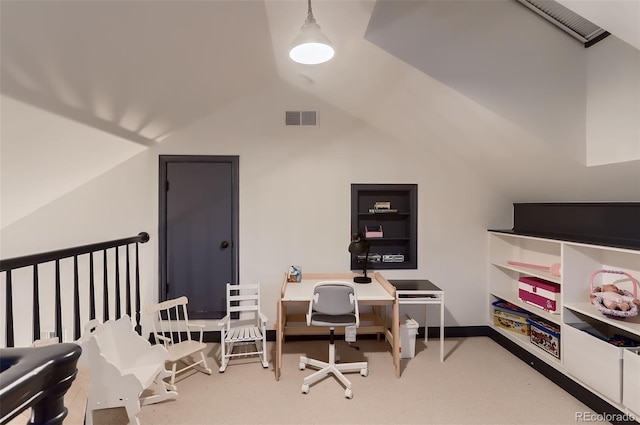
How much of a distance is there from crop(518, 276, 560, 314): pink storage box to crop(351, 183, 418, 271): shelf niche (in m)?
1.05

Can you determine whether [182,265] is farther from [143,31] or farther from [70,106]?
[143,31]

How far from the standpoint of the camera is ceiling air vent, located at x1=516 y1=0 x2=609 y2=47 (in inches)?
82.1

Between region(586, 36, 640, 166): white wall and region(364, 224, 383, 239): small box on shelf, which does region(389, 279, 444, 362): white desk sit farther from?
region(586, 36, 640, 166): white wall

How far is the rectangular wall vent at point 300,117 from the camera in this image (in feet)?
11.4

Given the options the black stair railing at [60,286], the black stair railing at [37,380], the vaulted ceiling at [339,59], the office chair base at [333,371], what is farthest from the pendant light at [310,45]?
the office chair base at [333,371]

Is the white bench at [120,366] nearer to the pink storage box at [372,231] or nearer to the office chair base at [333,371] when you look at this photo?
the office chair base at [333,371]

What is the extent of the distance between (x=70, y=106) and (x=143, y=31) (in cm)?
78

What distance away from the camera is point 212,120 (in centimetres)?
341

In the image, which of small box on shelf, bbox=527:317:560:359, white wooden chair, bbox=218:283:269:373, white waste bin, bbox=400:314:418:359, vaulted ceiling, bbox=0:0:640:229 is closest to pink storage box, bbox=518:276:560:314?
small box on shelf, bbox=527:317:560:359

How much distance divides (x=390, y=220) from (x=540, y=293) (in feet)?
5.23

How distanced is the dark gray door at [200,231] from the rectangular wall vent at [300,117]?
737 mm

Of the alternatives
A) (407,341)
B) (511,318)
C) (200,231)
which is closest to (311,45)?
(200,231)

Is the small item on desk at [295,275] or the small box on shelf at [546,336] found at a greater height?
the small item on desk at [295,275]

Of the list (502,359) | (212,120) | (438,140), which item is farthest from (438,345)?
(212,120)
